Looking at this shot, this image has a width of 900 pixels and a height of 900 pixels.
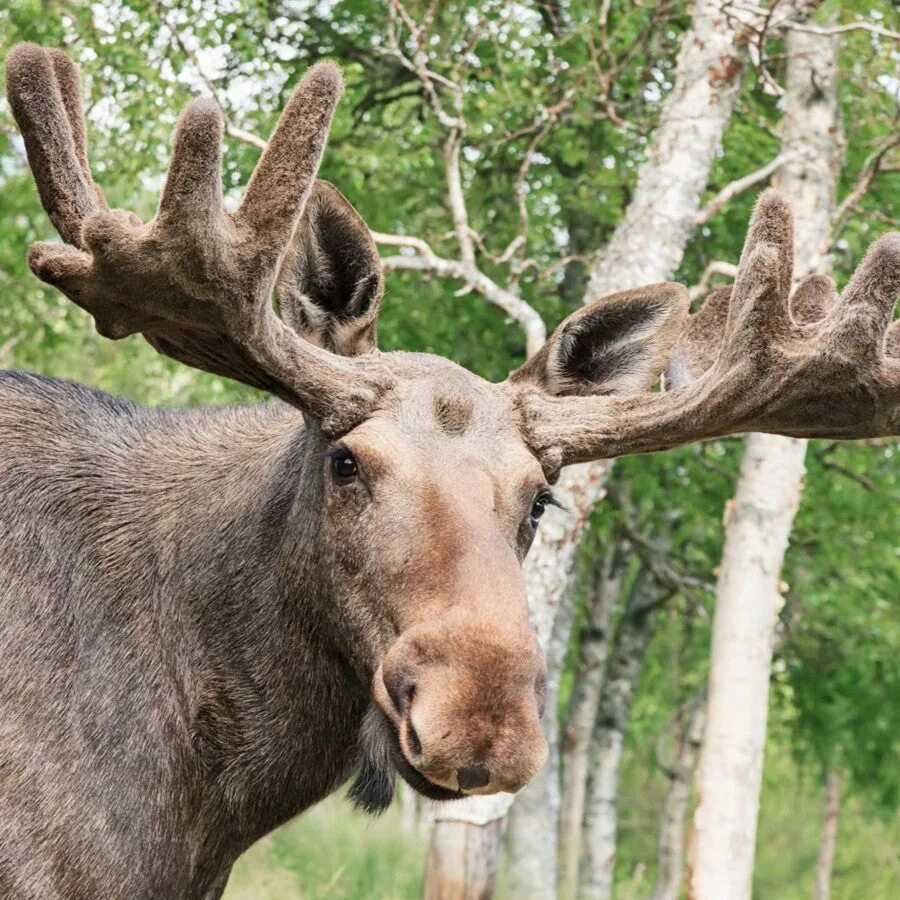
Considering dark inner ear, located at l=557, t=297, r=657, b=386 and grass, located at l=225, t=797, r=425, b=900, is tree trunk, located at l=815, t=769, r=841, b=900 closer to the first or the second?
grass, located at l=225, t=797, r=425, b=900

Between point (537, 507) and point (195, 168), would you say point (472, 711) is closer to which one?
point (537, 507)

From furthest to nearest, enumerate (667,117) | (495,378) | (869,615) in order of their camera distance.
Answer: (869,615), (495,378), (667,117)

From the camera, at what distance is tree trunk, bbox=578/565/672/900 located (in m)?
20.6

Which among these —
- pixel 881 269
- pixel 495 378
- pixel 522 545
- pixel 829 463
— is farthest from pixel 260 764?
pixel 829 463

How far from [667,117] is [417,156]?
4.60 meters

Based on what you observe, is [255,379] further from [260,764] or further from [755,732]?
[755,732]

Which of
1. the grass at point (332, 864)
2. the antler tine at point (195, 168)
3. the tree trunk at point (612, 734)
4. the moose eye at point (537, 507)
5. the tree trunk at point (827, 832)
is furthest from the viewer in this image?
the tree trunk at point (827, 832)

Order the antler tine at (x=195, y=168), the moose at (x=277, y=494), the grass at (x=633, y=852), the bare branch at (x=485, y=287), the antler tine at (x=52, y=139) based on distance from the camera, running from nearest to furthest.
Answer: the antler tine at (x=195, y=168), the moose at (x=277, y=494), the antler tine at (x=52, y=139), the bare branch at (x=485, y=287), the grass at (x=633, y=852)

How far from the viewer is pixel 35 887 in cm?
451

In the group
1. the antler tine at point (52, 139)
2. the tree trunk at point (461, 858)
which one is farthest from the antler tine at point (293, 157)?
the tree trunk at point (461, 858)

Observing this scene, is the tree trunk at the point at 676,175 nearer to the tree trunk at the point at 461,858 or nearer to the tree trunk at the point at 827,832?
the tree trunk at the point at 461,858

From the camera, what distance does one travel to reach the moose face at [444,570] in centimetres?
401

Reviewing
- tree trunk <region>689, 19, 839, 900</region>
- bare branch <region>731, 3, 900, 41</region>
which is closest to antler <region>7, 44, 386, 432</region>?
bare branch <region>731, 3, 900, 41</region>

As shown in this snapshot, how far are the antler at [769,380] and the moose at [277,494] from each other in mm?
11
